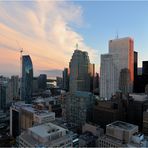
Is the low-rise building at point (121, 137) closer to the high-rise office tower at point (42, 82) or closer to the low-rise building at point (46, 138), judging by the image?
the low-rise building at point (46, 138)

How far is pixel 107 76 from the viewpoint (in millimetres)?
78875

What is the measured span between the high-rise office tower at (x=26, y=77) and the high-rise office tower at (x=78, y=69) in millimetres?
17908

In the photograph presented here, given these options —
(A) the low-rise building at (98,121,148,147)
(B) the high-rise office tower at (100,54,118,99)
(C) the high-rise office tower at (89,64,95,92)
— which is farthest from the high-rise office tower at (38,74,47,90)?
(A) the low-rise building at (98,121,148,147)

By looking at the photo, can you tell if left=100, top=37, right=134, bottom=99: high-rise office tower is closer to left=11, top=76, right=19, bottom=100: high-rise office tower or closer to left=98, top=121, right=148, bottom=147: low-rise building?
left=11, top=76, right=19, bottom=100: high-rise office tower

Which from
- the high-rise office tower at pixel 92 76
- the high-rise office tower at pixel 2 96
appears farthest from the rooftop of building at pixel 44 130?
the high-rise office tower at pixel 92 76

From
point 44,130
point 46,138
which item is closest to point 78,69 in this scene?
point 44,130

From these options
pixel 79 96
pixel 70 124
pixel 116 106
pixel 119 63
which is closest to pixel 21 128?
pixel 70 124

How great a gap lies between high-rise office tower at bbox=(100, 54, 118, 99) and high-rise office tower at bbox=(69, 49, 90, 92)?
8062 mm

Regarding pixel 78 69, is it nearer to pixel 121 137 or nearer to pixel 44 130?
pixel 121 137

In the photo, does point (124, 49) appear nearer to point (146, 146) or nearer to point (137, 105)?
point (137, 105)

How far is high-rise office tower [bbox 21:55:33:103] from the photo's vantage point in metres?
79.2

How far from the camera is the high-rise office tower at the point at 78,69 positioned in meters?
81.2

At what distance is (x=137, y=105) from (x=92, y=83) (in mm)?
50224

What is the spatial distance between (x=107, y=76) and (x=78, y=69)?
12884 millimetres
